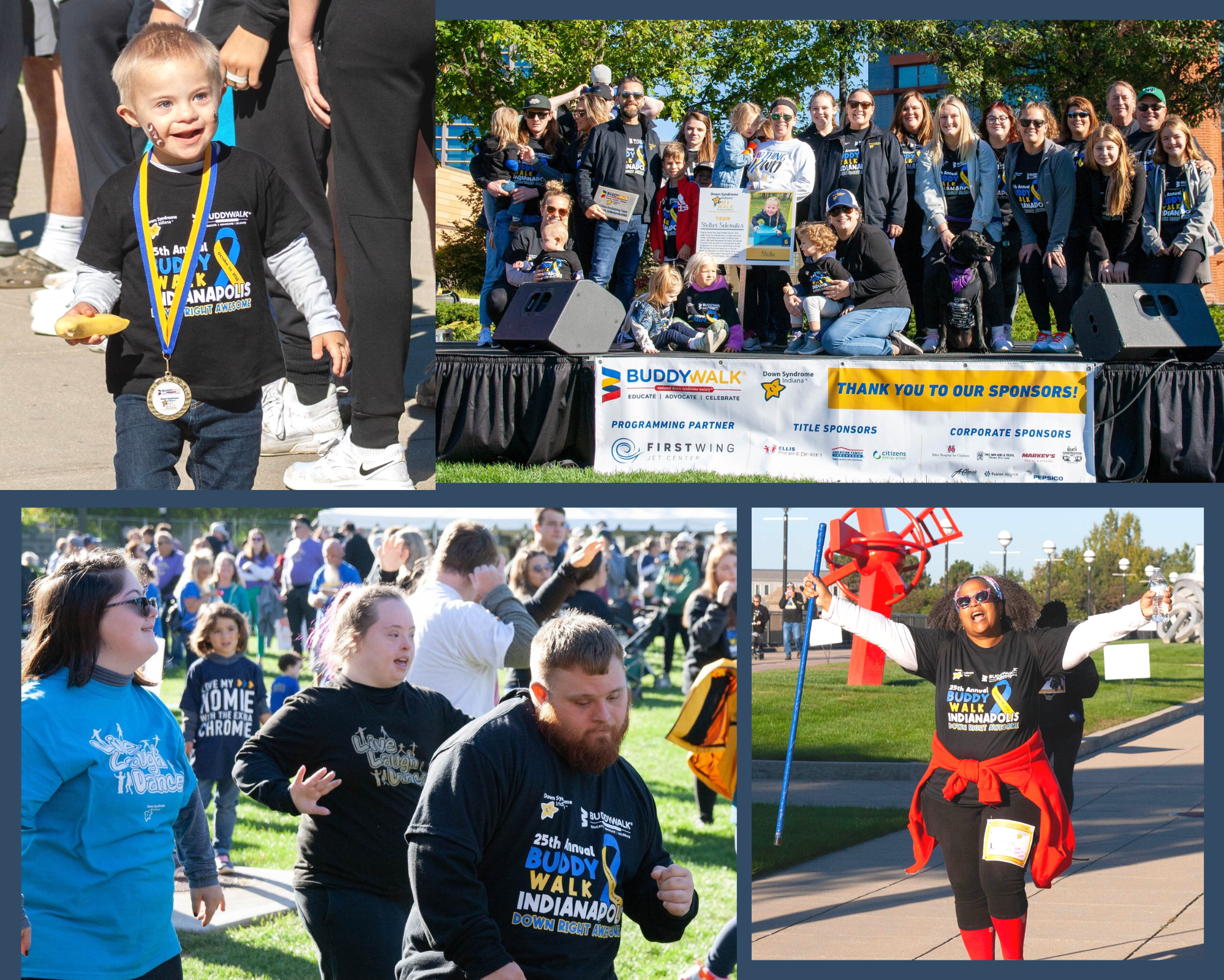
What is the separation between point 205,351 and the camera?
3797 mm

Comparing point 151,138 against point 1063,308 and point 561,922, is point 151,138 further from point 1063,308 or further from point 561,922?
point 1063,308

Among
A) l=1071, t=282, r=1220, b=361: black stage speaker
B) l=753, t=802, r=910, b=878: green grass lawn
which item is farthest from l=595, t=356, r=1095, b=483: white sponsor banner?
Result: l=753, t=802, r=910, b=878: green grass lawn

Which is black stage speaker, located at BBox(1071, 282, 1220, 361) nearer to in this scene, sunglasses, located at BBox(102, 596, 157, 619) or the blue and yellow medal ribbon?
the blue and yellow medal ribbon

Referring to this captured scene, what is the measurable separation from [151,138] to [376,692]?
187 cm

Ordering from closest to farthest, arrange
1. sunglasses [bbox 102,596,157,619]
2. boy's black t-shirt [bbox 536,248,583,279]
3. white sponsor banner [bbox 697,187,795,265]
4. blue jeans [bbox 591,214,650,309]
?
sunglasses [bbox 102,596,157,619]
white sponsor banner [bbox 697,187,795,265]
boy's black t-shirt [bbox 536,248,583,279]
blue jeans [bbox 591,214,650,309]

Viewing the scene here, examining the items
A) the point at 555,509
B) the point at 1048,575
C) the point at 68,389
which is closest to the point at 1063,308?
the point at 1048,575

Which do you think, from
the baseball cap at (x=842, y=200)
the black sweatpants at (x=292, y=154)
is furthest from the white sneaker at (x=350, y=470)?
the baseball cap at (x=842, y=200)

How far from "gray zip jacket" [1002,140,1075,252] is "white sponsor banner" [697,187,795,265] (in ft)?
3.69

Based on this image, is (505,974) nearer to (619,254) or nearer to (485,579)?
(485,579)

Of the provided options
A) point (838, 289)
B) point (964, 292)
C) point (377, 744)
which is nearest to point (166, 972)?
point (377, 744)

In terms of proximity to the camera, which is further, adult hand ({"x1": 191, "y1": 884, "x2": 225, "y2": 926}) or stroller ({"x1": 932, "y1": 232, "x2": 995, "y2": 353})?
stroller ({"x1": 932, "y1": 232, "x2": 995, "y2": 353})

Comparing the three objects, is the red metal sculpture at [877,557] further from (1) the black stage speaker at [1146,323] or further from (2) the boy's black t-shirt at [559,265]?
(2) the boy's black t-shirt at [559,265]

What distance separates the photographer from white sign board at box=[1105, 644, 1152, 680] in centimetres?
399

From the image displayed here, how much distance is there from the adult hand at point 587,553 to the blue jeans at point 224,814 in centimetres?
136
